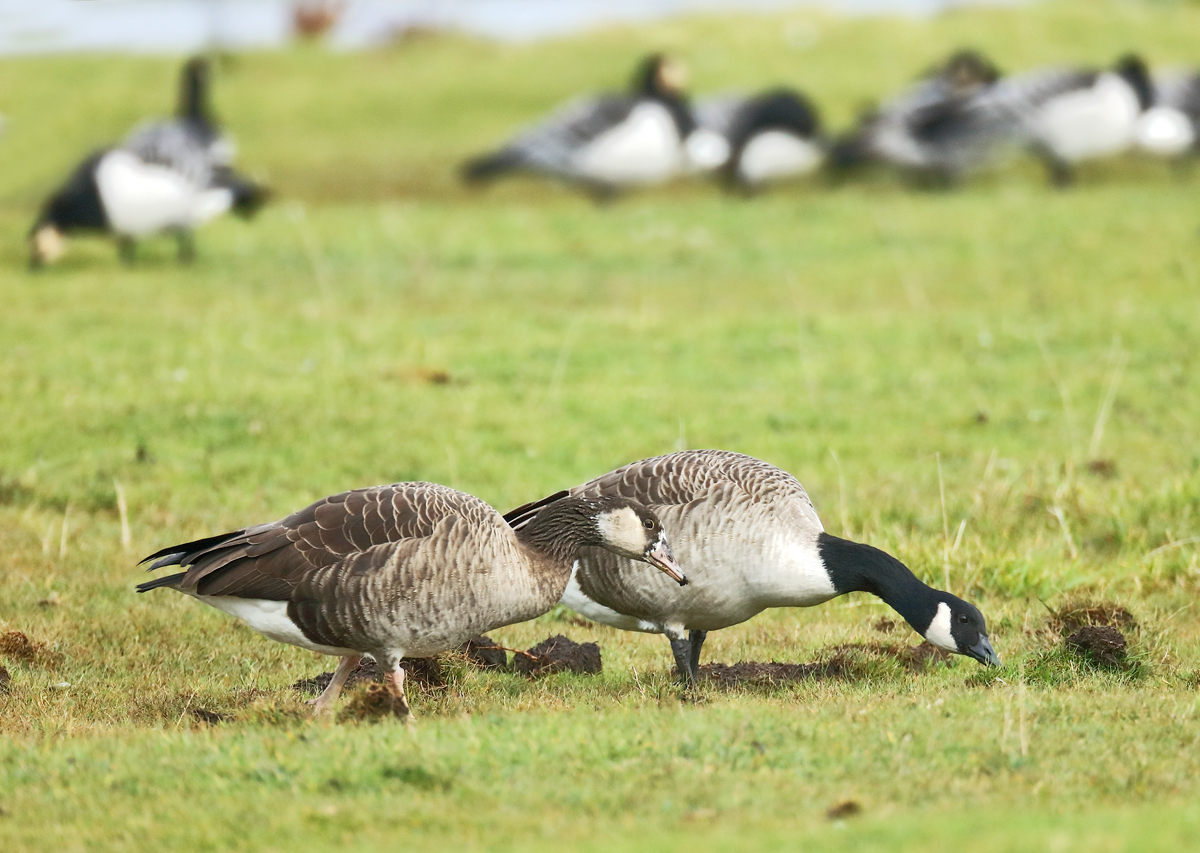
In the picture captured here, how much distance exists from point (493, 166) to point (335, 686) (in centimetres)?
1937

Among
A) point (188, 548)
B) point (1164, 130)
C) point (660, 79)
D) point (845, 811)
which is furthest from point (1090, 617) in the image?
point (1164, 130)

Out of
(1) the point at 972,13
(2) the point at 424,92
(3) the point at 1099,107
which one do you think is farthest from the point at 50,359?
(1) the point at 972,13

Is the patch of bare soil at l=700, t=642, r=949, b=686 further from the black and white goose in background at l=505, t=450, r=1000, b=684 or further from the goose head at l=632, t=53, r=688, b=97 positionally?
the goose head at l=632, t=53, r=688, b=97

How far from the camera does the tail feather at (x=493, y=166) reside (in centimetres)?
2550

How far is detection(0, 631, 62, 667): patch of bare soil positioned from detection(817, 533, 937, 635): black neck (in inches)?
178

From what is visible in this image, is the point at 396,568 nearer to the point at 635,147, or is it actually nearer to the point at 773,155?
the point at 635,147

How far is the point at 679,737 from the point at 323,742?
1.59m

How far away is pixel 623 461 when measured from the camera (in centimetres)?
1233

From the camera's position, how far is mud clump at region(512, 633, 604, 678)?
26.2 feet

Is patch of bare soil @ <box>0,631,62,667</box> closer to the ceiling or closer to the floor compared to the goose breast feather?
closer to the floor

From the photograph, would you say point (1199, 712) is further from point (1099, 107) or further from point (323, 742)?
point (1099, 107)

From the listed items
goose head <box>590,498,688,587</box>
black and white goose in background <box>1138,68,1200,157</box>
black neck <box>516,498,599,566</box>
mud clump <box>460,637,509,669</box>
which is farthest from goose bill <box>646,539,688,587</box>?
black and white goose in background <box>1138,68,1200,157</box>

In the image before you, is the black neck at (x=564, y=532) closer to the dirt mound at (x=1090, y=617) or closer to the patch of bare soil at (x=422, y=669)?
the patch of bare soil at (x=422, y=669)

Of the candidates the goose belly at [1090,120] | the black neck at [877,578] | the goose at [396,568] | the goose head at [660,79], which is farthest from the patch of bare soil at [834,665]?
the goose head at [660,79]
